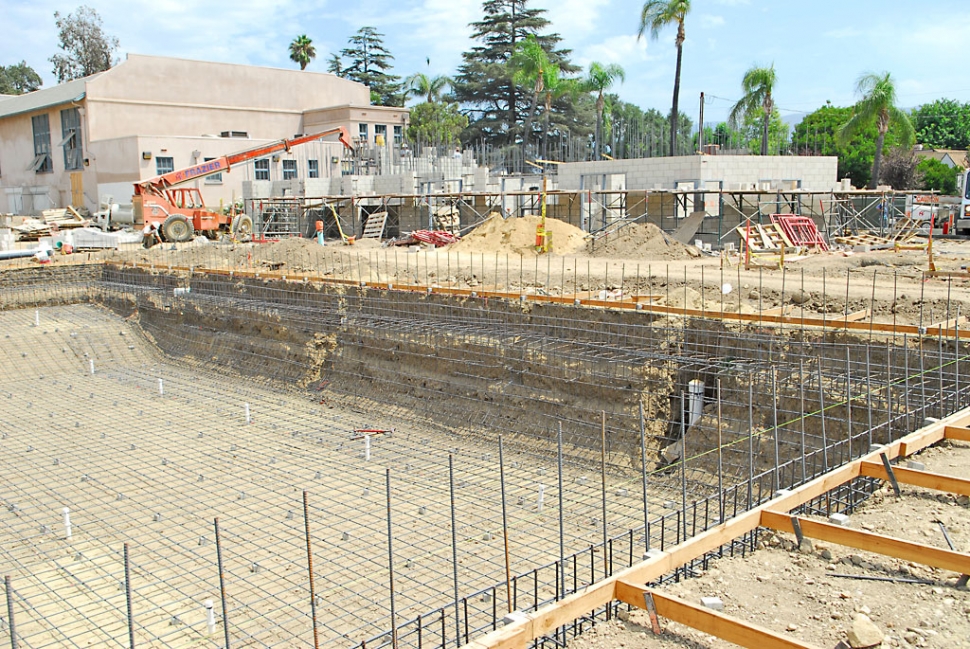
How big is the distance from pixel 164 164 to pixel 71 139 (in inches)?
220

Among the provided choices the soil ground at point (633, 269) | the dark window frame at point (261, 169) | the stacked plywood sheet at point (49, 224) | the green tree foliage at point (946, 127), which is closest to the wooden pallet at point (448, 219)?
the soil ground at point (633, 269)

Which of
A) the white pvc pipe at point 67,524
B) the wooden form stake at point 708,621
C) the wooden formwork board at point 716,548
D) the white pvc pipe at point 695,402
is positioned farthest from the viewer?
the white pvc pipe at point 695,402

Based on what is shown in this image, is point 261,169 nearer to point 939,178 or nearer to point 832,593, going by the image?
point 832,593

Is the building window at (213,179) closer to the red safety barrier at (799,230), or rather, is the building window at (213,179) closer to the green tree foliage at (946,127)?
the red safety barrier at (799,230)

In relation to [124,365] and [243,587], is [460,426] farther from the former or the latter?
[124,365]

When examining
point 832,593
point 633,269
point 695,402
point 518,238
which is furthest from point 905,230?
point 832,593

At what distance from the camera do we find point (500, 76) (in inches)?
1715

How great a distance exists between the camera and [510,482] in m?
9.29

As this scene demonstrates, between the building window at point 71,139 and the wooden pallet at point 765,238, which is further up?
the building window at point 71,139

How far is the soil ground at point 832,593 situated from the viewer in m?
4.17

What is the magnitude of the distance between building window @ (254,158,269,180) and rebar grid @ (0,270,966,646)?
53.4ft

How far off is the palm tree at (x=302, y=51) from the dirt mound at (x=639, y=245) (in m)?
36.9

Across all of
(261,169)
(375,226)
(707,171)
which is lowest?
(375,226)

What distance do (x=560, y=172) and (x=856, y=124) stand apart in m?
12.2
